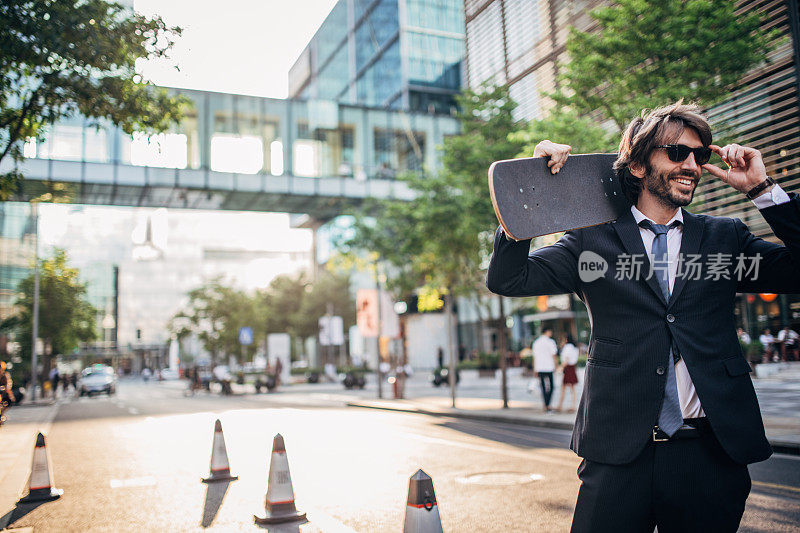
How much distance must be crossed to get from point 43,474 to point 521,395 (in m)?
17.8

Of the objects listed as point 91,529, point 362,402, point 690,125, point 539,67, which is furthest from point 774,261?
point 539,67

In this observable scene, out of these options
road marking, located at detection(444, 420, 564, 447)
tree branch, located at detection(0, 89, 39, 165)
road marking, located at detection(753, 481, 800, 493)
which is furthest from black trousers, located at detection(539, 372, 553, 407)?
tree branch, located at detection(0, 89, 39, 165)

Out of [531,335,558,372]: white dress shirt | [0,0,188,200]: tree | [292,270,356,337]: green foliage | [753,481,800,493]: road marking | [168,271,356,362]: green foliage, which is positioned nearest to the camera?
[753,481,800,493]: road marking

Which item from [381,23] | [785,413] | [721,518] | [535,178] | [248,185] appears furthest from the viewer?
[381,23]

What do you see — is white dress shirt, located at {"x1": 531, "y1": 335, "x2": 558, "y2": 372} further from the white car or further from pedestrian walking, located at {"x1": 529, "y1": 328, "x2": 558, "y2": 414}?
the white car

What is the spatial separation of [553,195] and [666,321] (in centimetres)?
53

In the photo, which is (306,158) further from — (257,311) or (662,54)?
(662,54)

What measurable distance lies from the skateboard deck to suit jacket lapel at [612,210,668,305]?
0.11 feet

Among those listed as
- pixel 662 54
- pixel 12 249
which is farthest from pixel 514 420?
pixel 12 249

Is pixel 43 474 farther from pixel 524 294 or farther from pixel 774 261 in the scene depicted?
pixel 774 261

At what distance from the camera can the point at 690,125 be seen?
94.0 inches

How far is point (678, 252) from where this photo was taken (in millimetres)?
2379

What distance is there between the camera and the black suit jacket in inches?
86.0

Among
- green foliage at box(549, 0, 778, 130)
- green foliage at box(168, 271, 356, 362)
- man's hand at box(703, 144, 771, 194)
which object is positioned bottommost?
man's hand at box(703, 144, 771, 194)
